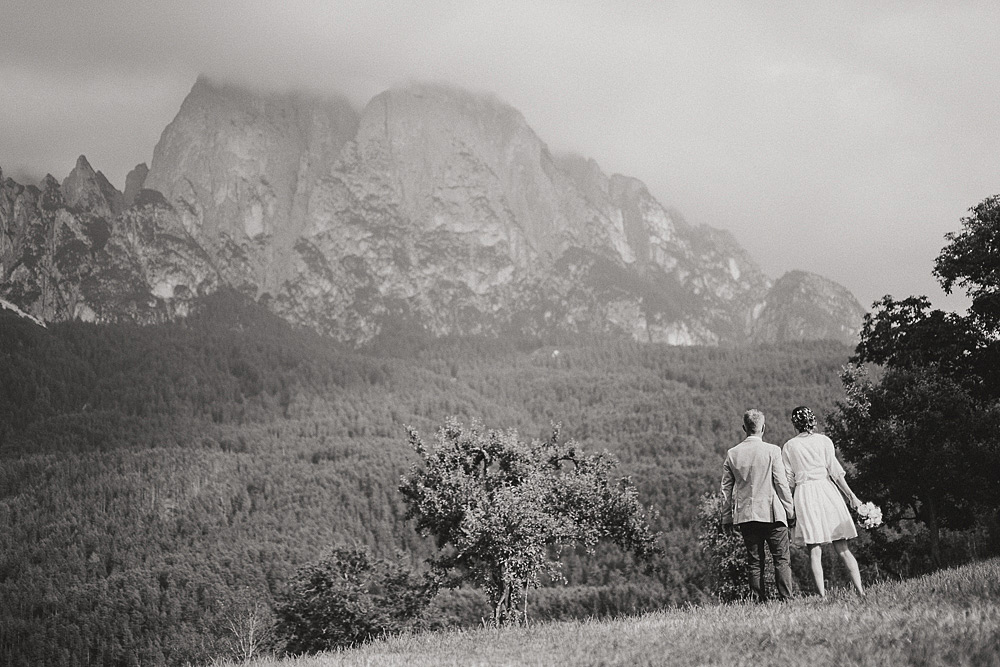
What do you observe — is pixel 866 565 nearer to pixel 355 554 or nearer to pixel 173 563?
pixel 355 554

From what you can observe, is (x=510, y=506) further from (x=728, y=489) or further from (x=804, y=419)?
(x=804, y=419)

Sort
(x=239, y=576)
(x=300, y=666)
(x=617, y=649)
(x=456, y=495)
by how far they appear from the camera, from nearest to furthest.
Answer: (x=617, y=649) → (x=300, y=666) → (x=456, y=495) → (x=239, y=576)

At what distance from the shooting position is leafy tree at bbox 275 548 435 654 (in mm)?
76000

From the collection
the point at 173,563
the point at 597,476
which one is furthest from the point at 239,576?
the point at 597,476

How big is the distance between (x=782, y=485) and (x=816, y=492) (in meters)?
0.56

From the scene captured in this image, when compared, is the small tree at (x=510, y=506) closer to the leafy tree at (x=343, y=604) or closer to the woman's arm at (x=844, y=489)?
the woman's arm at (x=844, y=489)

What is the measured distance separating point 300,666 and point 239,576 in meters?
193

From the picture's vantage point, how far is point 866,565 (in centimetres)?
4597

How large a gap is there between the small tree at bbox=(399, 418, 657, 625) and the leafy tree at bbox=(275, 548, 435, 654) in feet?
108

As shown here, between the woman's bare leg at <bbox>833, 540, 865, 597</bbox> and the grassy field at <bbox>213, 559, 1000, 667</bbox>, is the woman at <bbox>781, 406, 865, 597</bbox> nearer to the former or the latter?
the woman's bare leg at <bbox>833, 540, 865, 597</bbox>

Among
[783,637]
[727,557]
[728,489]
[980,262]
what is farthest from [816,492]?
[727,557]

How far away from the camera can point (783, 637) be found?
10.6 m

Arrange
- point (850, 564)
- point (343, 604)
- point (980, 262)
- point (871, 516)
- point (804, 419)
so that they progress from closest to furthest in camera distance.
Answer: point (850, 564)
point (804, 419)
point (871, 516)
point (980, 262)
point (343, 604)

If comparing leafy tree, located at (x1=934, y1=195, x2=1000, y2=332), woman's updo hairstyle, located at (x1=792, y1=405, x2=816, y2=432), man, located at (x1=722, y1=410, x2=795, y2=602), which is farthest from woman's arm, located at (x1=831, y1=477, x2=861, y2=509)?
leafy tree, located at (x1=934, y1=195, x2=1000, y2=332)
